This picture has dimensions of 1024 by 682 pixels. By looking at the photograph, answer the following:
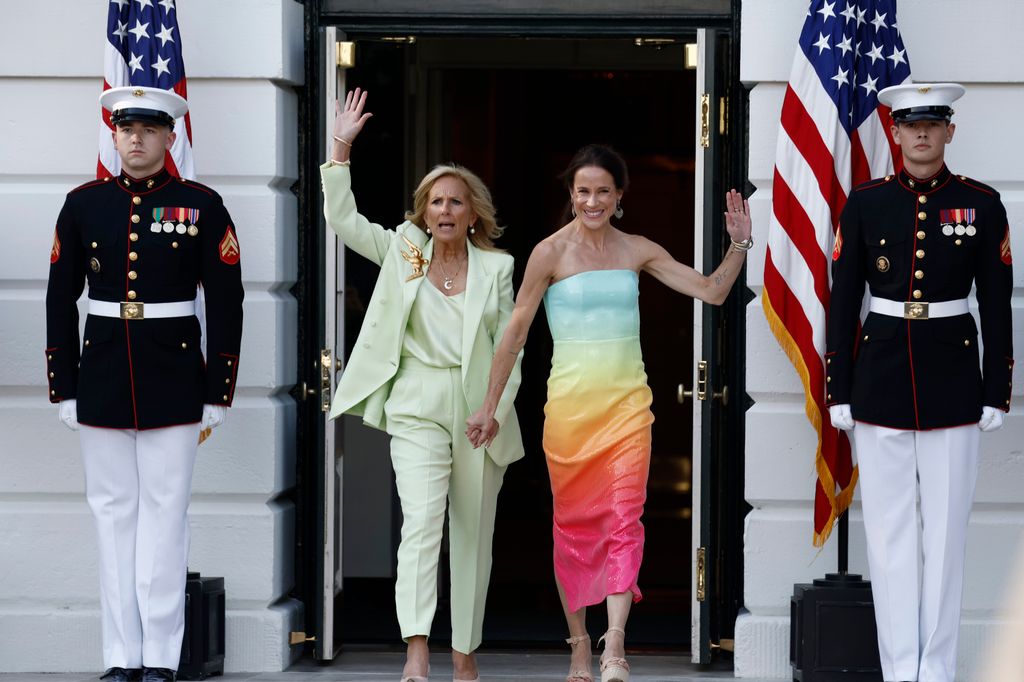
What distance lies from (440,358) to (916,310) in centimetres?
172

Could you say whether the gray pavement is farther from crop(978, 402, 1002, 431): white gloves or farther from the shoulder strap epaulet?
the shoulder strap epaulet

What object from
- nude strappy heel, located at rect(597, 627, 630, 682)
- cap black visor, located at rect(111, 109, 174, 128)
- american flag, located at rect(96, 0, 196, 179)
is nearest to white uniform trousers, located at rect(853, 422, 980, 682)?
nude strappy heel, located at rect(597, 627, 630, 682)

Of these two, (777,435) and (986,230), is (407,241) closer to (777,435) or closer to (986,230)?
(777,435)

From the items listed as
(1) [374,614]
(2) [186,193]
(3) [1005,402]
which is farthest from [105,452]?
(3) [1005,402]

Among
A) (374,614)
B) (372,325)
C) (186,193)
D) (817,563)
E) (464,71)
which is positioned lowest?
(374,614)

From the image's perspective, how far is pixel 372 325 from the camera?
6238 millimetres

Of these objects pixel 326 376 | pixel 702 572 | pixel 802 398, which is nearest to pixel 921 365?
pixel 802 398

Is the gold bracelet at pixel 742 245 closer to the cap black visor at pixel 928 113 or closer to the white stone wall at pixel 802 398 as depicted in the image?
the white stone wall at pixel 802 398

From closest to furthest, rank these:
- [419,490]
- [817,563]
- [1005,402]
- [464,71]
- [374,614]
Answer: [1005,402] → [419,490] → [817,563] → [374,614] → [464,71]

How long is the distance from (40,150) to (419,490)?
84.1 inches

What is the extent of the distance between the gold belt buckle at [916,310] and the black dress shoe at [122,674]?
115 inches

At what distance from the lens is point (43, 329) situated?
6.76 m

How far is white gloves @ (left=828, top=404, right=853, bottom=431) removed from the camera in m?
5.79

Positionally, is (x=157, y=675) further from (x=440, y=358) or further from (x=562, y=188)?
(x=562, y=188)
